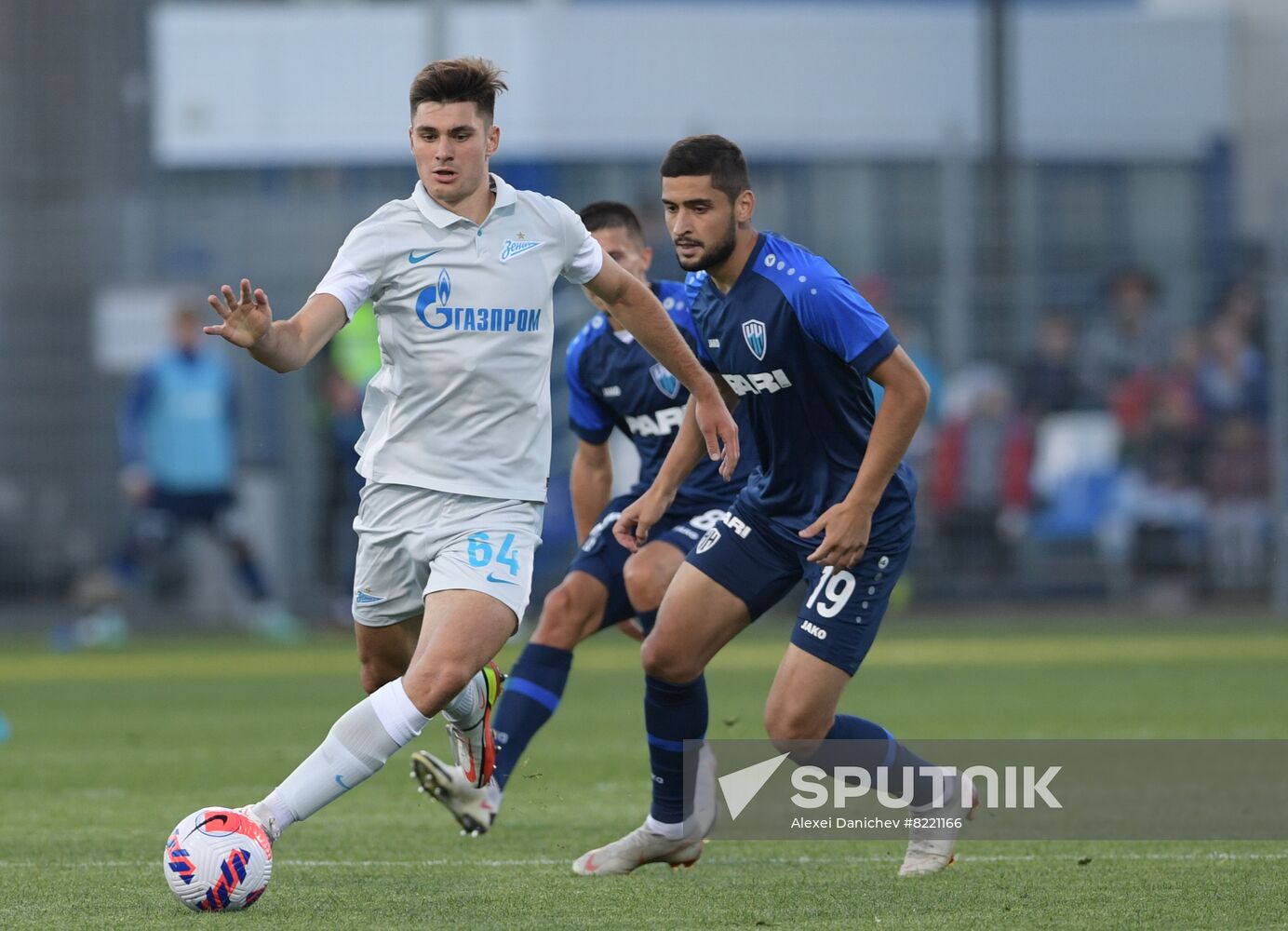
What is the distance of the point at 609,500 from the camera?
766 centimetres

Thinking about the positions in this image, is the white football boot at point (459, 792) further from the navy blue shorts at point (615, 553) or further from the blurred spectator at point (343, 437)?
the blurred spectator at point (343, 437)

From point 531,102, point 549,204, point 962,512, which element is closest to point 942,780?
point 549,204

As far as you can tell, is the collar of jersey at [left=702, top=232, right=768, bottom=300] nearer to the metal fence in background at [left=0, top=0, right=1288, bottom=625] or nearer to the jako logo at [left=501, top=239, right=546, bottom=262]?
the jako logo at [left=501, top=239, right=546, bottom=262]

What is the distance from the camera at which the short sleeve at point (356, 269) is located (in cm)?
563

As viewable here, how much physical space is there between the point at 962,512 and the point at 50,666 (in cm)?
749

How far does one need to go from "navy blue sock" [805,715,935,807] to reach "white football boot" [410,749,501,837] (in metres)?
1.27

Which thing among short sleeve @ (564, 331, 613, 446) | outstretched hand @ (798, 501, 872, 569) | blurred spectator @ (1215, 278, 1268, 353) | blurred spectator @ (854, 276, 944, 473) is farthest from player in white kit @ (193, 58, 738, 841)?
blurred spectator @ (1215, 278, 1268, 353)

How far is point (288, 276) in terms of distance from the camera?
1758 cm

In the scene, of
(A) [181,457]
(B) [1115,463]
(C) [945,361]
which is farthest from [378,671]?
(C) [945,361]

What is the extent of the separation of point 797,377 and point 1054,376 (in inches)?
464

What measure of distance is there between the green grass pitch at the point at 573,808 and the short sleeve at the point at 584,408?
1227 millimetres

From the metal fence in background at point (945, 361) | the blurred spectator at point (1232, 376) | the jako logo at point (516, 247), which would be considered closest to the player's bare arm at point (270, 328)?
the jako logo at point (516, 247)

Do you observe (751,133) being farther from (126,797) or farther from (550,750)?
(126,797)

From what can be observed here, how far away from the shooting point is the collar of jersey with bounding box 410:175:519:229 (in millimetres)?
5852
